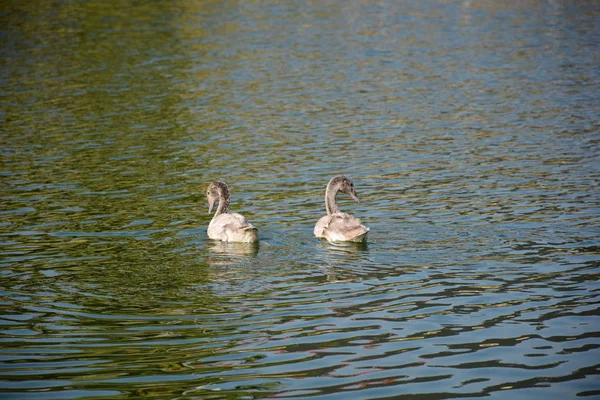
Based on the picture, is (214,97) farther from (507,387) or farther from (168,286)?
(507,387)

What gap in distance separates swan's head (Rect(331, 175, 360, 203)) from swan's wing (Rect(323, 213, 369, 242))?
1599mm

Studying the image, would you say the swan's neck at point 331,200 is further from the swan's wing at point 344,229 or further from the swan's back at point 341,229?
the swan's wing at point 344,229

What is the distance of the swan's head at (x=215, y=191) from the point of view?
18.5m

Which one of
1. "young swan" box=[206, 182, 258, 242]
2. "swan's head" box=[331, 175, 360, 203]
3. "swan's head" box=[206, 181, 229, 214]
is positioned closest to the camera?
"young swan" box=[206, 182, 258, 242]

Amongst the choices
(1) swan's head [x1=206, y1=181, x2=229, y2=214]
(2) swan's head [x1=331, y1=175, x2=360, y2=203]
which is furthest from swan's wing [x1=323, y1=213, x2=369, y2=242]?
(1) swan's head [x1=206, y1=181, x2=229, y2=214]

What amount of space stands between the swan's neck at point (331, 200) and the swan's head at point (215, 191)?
6.66 feet

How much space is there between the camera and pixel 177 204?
20156 mm

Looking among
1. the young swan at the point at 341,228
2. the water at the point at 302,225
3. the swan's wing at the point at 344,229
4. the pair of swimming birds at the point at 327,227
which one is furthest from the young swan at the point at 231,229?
the swan's wing at the point at 344,229

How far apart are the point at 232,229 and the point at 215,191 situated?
6.68ft

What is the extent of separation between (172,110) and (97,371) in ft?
70.0

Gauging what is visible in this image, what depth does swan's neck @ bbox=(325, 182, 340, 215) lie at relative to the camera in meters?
17.9

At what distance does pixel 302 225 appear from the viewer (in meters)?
18.0

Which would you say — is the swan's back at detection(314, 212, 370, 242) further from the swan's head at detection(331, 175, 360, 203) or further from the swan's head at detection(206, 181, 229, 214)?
the swan's head at detection(206, 181, 229, 214)

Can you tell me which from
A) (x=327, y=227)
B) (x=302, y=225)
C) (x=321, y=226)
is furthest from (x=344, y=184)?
(x=327, y=227)
